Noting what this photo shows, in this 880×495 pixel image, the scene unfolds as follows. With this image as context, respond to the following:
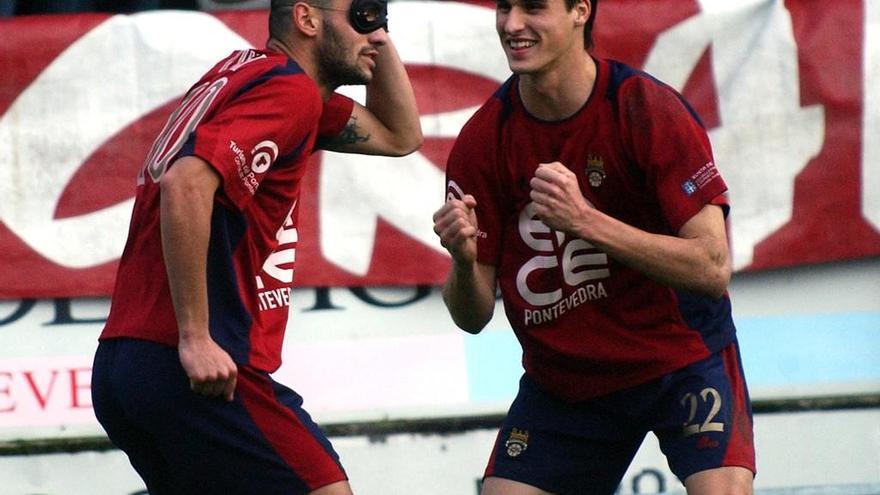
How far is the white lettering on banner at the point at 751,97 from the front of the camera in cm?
604

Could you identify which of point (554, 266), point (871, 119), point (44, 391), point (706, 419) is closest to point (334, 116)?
point (554, 266)

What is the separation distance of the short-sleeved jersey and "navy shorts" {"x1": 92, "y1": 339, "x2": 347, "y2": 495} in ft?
2.40

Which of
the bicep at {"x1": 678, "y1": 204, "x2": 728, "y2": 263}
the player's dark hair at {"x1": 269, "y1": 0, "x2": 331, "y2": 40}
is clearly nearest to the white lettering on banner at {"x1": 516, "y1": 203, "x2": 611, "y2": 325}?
the bicep at {"x1": 678, "y1": 204, "x2": 728, "y2": 263}

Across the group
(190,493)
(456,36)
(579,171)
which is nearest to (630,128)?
(579,171)

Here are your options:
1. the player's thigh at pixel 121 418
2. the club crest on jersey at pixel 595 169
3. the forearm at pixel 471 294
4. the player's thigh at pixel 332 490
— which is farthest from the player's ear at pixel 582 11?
the player's thigh at pixel 121 418

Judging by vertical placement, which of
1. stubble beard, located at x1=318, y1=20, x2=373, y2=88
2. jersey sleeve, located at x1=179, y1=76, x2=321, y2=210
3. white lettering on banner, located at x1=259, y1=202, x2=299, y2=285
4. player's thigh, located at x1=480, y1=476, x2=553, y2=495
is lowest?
player's thigh, located at x1=480, y1=476, x2=553, y2=495

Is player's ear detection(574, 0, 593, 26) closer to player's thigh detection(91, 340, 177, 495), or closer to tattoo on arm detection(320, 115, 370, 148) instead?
tattoo on arm detection(320, 115, 370, 148)

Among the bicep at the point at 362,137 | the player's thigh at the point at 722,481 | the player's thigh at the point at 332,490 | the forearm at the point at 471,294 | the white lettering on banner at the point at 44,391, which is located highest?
the bicep at the point at 362,137

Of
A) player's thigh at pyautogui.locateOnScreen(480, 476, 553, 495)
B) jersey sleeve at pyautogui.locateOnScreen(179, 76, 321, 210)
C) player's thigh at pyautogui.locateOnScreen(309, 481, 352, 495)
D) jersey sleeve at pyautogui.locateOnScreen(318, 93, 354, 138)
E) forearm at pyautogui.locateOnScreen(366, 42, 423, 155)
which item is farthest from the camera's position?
forearm at pyautogui.locateOnScreen(366, 42, 423, 155)

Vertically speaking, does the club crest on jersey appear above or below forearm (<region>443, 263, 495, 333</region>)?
above

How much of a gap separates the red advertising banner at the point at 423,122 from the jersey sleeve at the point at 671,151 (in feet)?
6.30

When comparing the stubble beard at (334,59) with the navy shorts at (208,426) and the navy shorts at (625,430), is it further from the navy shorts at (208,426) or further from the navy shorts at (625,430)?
the navy shorts at (625,430)

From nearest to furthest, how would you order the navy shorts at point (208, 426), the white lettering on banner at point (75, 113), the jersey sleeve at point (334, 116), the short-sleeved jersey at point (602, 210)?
the navy shorts at point (208, 426) → the short-sleeved jersey at point (602, 210) → the jersey sleeve at point (334, 116) → the white lettering on banner at point (75, 113)

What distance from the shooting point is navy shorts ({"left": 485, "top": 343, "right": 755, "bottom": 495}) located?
164 inches
